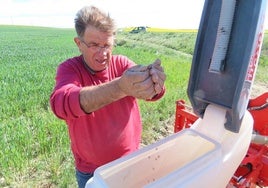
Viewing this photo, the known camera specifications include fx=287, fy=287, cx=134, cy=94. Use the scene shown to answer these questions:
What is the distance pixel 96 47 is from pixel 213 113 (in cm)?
95

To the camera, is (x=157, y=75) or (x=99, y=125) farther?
(x=99, y=125)

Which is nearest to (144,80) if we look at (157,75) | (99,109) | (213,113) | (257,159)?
(157,75)

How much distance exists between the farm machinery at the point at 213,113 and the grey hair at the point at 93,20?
85 cm

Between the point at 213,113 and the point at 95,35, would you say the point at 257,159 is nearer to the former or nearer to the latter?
the point at 213,113

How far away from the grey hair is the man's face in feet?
0.09

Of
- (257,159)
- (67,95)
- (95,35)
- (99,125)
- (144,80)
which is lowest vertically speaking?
(257,159)

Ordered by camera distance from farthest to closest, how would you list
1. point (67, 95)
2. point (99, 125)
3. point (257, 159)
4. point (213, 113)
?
point (99, 125) → point (257, 159) → point (67, 95) → point (213, 113)

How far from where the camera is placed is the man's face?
5.64 ft

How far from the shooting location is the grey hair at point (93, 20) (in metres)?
1.67

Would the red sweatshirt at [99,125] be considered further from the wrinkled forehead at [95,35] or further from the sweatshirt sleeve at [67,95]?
the wrinkled forehead at [95,35]

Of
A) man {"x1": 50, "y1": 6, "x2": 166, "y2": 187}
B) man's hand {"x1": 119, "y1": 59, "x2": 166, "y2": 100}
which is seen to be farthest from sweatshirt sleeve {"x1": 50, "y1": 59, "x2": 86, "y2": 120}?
man's hand {"x1": 119, "y1": 59, "x2": 166, "y2": 100}

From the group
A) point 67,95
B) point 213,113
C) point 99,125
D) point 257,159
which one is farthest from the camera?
point 99,125

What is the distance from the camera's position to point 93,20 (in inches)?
65.4

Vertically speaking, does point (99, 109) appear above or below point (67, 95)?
below
